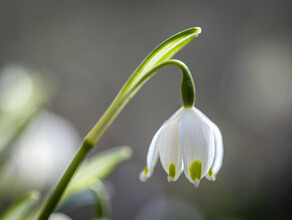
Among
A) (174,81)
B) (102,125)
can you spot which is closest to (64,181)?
(102,125)

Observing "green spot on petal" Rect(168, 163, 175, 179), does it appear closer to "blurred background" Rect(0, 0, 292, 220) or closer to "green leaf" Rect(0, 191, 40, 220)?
"green leaf" Rect(0, 191, 40, 220)

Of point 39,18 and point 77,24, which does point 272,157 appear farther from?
point 39,18

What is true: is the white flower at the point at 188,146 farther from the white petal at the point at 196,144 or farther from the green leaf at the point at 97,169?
the green leaf at the point at 97,169

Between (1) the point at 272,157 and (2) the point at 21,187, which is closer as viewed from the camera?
(2) the point at 21,187

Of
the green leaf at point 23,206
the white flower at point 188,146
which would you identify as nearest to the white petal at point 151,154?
the white flower at point 188,146

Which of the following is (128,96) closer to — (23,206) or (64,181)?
(64,181)

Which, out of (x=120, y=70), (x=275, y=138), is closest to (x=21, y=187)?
(x=275, y=138)

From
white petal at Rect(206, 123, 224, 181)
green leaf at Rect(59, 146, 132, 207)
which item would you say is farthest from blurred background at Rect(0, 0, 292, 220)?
white petal at Rect(206, 123, 224, 181)
